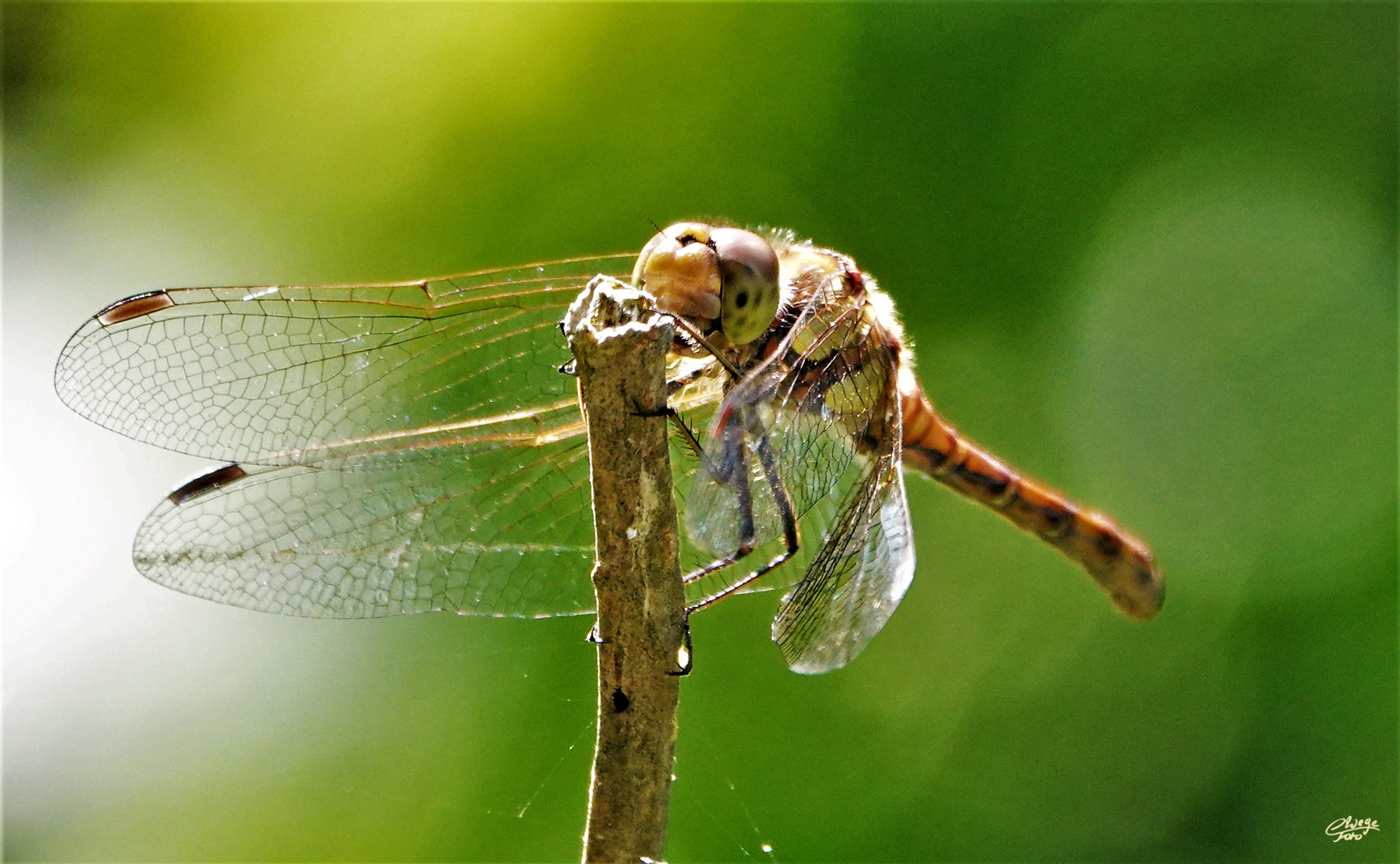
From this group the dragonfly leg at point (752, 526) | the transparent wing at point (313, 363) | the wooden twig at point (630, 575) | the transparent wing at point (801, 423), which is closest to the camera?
the wooden twig at point (630, 575)

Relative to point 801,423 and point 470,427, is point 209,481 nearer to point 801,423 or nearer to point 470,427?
point 470,427

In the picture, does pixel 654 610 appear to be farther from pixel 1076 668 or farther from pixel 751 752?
pixel 1076 668

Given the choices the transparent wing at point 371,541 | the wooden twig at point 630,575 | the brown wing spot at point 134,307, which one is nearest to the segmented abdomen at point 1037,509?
the transparent wing at point 371,541

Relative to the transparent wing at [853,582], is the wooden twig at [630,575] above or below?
below

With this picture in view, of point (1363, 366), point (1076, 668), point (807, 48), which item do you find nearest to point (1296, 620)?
point (1076, 668)
